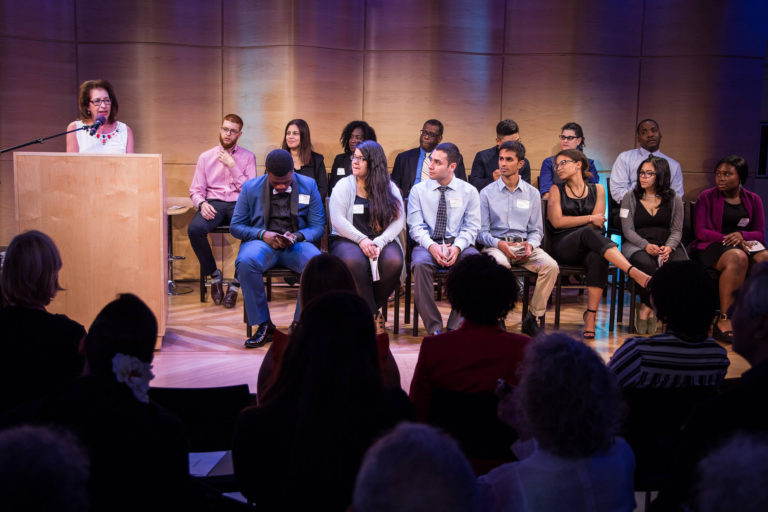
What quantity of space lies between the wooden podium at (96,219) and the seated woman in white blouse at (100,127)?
1064 millimetres

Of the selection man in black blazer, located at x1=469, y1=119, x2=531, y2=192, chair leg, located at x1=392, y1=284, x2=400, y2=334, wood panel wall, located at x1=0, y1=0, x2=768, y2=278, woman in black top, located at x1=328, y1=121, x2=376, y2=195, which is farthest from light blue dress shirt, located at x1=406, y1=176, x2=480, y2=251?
wood panel wall, located at x1=0, y1=0, x2=768, y2=278

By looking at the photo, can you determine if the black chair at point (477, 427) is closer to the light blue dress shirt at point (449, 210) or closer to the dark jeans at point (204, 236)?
the light blue dress shirt at point (449, 210)

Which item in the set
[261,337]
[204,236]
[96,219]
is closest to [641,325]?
[261,337]

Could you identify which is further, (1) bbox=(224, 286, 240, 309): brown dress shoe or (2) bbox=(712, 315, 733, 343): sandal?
(1) bbox=(224, 286, 240, 309): brown dress shoe

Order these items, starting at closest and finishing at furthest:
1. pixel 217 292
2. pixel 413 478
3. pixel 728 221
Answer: pixel 413 478
pixel 728 221
pixel 217 292

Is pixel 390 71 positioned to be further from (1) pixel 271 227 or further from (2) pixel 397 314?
(2) pixel 397 314

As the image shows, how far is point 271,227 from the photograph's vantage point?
15.1 feet

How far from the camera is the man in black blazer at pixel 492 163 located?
19.3ft

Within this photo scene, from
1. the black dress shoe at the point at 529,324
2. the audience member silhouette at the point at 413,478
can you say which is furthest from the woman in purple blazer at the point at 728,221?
the audience member silhouette at the point at 413,478

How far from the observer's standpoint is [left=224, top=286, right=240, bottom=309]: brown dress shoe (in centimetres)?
535

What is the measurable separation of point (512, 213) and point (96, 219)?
2.80m

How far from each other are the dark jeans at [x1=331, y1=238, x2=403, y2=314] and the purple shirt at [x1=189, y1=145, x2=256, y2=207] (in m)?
1.68

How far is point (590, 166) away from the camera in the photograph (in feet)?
19.2

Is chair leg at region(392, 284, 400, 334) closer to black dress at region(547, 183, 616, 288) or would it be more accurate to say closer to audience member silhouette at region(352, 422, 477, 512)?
black dress at region(547, 183, 616, 288)
